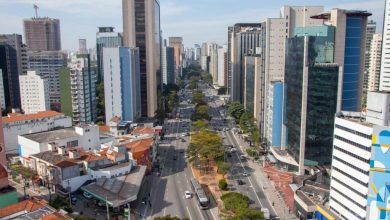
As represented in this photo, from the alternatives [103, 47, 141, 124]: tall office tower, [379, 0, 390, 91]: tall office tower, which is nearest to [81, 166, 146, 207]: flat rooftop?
[103, 47, 141, 124]: tall office tower

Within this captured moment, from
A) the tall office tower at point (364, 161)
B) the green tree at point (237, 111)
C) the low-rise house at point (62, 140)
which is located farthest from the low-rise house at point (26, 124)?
the tall office tower at point (364, 161)

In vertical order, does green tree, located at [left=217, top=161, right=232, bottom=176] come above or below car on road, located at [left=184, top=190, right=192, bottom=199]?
above

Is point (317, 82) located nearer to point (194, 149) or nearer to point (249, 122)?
point (194, 149)

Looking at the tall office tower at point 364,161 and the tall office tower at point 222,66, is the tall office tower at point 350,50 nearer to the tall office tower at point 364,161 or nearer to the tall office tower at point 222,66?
the tall office tower at point 364,161

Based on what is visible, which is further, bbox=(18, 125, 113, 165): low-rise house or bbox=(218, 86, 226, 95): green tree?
bbox=(218, 86, 226, 95): green tree

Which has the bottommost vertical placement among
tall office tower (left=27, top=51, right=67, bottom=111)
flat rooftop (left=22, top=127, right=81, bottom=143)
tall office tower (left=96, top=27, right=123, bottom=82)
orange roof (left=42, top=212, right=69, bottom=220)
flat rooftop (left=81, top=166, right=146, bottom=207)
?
flat rooftop (left=81, top=166, right=146, bottom=207)

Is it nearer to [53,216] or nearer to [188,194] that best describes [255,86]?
[188,194]

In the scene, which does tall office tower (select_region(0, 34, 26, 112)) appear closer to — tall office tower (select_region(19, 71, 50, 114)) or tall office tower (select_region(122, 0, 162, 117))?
tall office tower (select_region(19, 71, 50, 114))
